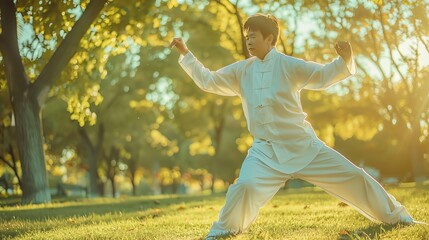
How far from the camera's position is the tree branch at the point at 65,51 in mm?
12977

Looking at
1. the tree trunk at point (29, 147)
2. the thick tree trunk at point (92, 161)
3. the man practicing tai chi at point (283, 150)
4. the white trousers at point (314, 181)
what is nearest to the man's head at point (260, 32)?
the man practicing tai chi at point (283, 150)

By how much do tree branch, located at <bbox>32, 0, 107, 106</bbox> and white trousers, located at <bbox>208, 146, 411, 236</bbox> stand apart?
27.2 feet

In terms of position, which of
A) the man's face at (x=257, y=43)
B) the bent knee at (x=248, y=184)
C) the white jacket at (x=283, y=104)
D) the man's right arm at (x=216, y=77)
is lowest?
the bent knee at (x=248, y=184)

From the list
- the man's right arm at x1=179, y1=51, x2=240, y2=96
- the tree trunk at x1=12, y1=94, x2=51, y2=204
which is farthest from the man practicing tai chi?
the tree trunk at x1=12, y1=94, x2=51, y2=204

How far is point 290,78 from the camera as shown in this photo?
582 cm

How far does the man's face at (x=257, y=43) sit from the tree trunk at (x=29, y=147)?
983 centimetres

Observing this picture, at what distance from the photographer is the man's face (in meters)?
5.84

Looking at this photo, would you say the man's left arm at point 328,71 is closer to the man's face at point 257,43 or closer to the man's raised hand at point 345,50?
the man's raised hand at point 345,50

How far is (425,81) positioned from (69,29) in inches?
507

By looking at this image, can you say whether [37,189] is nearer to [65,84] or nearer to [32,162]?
[32,162]

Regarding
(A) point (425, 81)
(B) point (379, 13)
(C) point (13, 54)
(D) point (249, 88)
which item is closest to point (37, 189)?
(C) point (13, 54)

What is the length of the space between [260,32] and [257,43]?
112 millimetres

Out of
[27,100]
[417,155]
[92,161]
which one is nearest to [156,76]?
[92,161]

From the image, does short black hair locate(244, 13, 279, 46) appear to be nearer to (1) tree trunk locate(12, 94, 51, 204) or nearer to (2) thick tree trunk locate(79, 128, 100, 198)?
(1) tree trunk locate(12, 94, 51, 204)
